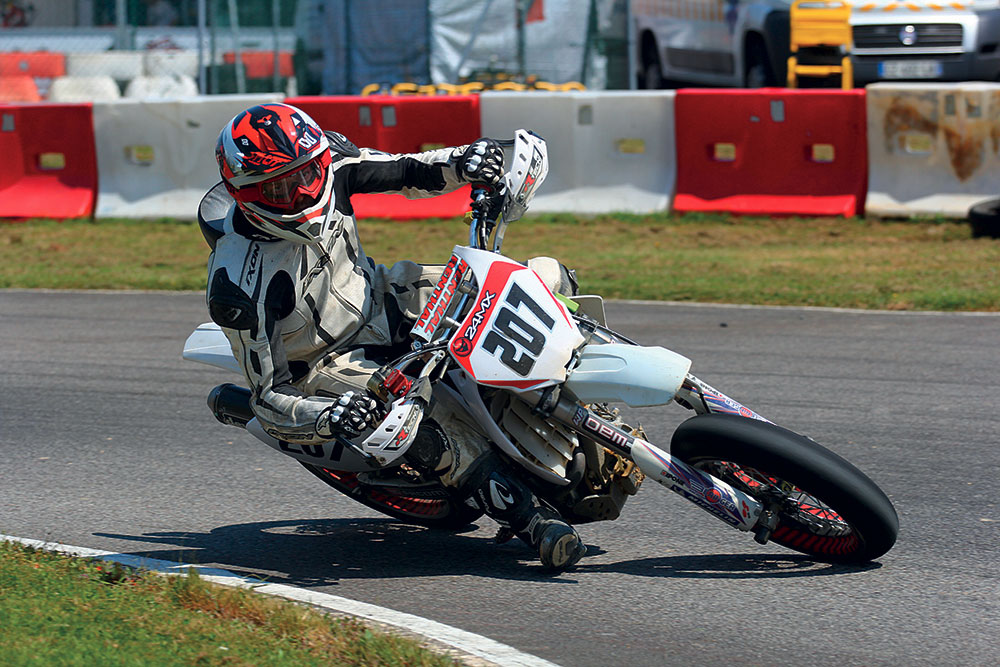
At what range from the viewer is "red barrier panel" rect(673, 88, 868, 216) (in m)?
12.6

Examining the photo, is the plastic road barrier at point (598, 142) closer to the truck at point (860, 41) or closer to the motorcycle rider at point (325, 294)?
the truck at point (860, 41)

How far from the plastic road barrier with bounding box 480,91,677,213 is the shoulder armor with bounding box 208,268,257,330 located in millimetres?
9147

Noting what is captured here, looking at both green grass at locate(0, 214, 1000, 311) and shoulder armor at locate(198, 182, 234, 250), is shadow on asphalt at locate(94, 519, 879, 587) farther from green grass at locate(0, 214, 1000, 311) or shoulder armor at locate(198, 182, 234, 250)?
green grass at locate(0, 214, 1000, 311)

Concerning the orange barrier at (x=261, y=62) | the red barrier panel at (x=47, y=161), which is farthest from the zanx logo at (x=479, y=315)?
the orange barrier at (x=261, y=62)

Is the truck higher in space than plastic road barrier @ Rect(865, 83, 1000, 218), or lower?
higher

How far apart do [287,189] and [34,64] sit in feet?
65.2

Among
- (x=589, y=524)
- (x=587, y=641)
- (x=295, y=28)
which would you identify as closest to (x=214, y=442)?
(x=589, y=524)

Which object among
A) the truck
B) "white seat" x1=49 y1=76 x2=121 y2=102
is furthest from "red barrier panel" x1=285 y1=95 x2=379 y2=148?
"white seat" x1=49 y1=76 x2=121 y2=102

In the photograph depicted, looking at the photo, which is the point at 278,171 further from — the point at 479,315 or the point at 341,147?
the point at 479,315

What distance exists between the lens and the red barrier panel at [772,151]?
1259 cm

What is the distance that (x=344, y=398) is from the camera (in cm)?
438

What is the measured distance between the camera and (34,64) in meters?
22.6

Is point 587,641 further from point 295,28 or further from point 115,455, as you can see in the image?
point 295,28

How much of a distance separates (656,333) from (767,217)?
4353mm
